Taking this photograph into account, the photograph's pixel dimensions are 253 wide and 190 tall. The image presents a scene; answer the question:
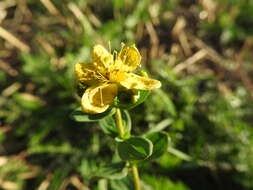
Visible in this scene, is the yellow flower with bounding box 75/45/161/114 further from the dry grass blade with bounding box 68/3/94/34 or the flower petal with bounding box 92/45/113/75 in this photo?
the dry grass blade with bounding box 68/3/94/34

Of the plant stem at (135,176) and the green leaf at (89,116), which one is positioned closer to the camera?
the green leaf at (89,116)

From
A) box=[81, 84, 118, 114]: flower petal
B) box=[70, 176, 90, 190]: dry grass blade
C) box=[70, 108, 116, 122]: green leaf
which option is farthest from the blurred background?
box=[81, 84, 118, 114]: flower petal

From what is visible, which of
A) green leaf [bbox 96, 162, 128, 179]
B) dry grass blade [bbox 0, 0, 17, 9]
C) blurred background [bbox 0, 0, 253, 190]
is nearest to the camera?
green leaf [bbox 96, 162, 128, 179]

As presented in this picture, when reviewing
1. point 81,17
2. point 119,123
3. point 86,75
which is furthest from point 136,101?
point 81,17

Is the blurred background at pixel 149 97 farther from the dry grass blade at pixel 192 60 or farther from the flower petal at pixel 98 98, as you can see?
the flower petal at pixel 98 98

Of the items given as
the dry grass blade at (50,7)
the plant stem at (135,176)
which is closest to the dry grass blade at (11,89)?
the dry grass blade at (50,7)

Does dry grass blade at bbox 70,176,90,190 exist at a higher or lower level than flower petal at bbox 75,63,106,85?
lower

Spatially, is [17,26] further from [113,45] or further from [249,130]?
[249,130]
